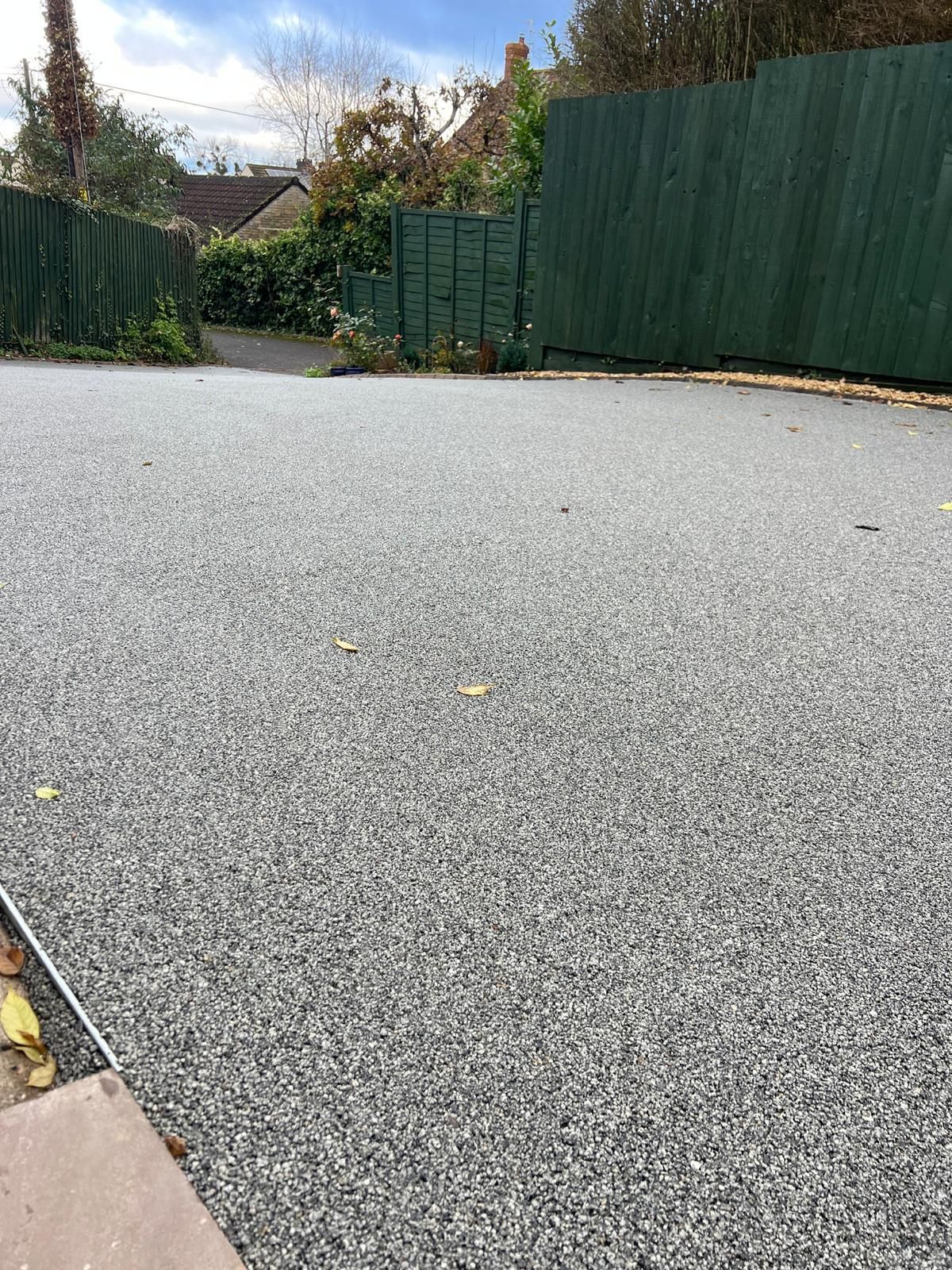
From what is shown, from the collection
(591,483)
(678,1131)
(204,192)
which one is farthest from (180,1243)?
(204,192)

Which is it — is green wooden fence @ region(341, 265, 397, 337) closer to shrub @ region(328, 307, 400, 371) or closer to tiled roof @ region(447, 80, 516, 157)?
shrub @ region(328, 307, 400, 371)

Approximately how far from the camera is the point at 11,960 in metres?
1.29

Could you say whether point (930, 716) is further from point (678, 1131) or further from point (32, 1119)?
point (32, 1119)

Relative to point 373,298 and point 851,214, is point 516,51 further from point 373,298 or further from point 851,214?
point 851,214

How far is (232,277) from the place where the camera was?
66.8ft

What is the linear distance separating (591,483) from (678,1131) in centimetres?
314

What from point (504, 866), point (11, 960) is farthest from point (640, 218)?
point (11, 960)

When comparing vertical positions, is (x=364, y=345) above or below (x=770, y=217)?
below

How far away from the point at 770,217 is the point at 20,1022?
7258 millimetres

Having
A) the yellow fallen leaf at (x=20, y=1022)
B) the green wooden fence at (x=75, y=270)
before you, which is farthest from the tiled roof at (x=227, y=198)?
the yellow fallen leaf at (x=20, y=1022)

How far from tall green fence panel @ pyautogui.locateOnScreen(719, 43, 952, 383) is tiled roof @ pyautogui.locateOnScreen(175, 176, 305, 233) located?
23106mm

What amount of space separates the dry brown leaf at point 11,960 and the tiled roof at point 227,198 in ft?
92.3

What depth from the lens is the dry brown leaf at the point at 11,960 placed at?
1278 mm

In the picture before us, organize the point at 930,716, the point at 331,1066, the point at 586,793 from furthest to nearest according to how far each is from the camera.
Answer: the point at 930,716 < the point at 586,793 < the point at 331,1066
